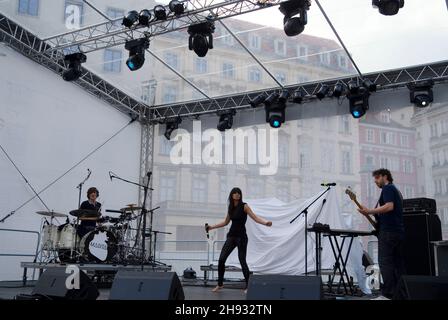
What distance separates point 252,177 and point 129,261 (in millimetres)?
3913

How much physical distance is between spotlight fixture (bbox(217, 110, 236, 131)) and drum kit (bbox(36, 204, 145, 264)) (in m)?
3.59

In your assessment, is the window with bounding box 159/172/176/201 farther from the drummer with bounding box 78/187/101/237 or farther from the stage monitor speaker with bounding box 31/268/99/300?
the stage monitor speaker with bounding box 31/268/99/300

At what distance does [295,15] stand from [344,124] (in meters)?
3.57

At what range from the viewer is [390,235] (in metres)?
6.00

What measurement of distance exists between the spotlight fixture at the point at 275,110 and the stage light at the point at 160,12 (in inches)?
130

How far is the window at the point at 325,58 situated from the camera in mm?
10293

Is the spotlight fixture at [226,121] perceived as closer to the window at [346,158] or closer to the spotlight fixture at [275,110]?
the spotlight fixture at [275,110]

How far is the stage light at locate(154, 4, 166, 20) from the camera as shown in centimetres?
882

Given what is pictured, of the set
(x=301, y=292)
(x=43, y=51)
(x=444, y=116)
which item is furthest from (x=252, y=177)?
(x=301, y=292)

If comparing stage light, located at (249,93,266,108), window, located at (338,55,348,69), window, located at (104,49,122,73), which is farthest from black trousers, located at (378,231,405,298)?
window, located at (104,49,122,73)

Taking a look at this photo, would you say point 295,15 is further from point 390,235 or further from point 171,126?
point 171,126

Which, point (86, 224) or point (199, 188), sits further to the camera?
point (199, 188)

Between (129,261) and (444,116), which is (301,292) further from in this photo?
(444,116)

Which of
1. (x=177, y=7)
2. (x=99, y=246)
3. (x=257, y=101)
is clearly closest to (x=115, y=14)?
(x=177, y=7)
